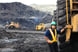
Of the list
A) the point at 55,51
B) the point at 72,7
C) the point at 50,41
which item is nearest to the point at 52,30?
the point at 50,41

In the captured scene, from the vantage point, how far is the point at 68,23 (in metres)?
3.54

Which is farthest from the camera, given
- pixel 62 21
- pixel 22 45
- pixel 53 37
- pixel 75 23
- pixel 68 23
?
pixel 22 45

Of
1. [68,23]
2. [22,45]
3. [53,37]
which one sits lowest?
[22,45]

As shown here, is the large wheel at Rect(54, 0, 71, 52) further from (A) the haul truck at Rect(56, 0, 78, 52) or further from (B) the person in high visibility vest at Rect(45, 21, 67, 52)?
(B) the person in high visibility vest at Rect(45, 21, 67, 52)

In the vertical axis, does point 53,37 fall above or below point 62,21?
below

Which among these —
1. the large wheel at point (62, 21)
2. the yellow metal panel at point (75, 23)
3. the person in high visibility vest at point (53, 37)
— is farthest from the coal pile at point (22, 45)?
the yellow metal panel at point (75, 23)

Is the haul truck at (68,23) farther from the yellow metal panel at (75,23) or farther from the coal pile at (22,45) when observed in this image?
the coal pile at (22,45)

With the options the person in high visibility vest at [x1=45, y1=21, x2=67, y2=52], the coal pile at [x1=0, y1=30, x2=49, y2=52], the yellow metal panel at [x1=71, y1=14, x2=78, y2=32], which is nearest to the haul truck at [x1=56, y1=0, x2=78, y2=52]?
the yellow metal panel at [x1=71, y1=14, x2=78, y2=32]

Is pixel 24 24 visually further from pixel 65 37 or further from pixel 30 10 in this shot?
pixel 65 37

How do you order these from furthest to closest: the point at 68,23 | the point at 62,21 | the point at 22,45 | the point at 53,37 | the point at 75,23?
the point at 22,45 → the point at 53,37 → the point at 62,21 → the point at 68,23 → the point at 75,23

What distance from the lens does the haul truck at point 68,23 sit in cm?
336

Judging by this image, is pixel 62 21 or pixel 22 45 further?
pixel 22 45

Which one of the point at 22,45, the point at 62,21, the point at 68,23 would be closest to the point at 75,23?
the point at 68,23

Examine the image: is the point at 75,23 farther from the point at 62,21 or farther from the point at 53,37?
the point at 53,37
